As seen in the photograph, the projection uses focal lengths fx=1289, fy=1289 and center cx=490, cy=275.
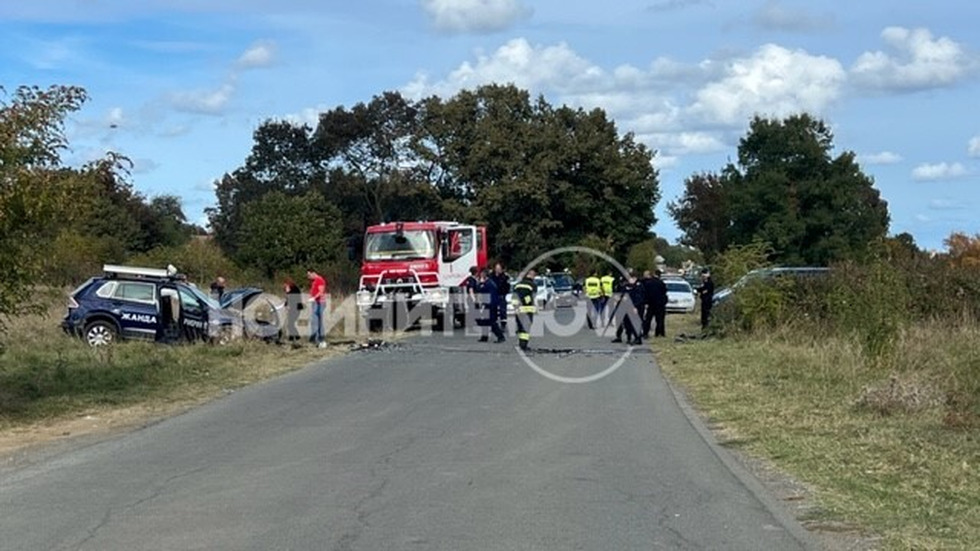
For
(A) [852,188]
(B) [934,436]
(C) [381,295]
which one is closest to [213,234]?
(A) [852,188]

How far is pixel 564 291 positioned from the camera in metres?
55.8

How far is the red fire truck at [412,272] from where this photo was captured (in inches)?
1379

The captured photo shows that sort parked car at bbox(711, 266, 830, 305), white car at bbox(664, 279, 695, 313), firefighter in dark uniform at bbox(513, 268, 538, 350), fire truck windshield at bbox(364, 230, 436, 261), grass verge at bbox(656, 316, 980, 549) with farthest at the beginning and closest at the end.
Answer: white car at bbox(664, 279, 695, 313) < fire truck windshield at bbox(364, 230, 436, 261) < parked car at bbox(711, 266, 830, 305) < firefighter in dark uniform at bbox(513, 268, 538, 350) < grass verge at bbox(656, 316, 980, 549)

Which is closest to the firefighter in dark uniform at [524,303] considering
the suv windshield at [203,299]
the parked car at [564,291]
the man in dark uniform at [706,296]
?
the man in dark uniform at [706,296]

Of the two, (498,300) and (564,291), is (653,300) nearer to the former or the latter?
(498,300)

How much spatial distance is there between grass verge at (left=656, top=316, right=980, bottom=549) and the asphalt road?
690mm

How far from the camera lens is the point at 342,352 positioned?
90.3 ft

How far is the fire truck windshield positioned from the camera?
35.5m

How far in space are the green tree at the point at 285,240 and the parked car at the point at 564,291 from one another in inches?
384

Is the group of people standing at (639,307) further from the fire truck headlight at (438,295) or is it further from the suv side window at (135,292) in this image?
the suv side window at (135,292)

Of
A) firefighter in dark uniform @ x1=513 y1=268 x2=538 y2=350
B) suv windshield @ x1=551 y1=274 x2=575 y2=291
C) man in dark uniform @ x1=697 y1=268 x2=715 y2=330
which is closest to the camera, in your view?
firefighter in dark uniform @ x1=513 y1=268 x2=538 y2=350

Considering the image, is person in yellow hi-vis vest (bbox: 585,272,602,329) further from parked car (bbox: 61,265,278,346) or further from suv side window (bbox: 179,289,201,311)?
parked car (bbox: 61,265,278,346)

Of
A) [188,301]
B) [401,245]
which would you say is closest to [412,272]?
[401,245]

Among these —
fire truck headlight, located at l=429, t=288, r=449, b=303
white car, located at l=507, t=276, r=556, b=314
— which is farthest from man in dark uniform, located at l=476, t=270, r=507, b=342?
white car, located at l=507, t=276, r=556, b=314
